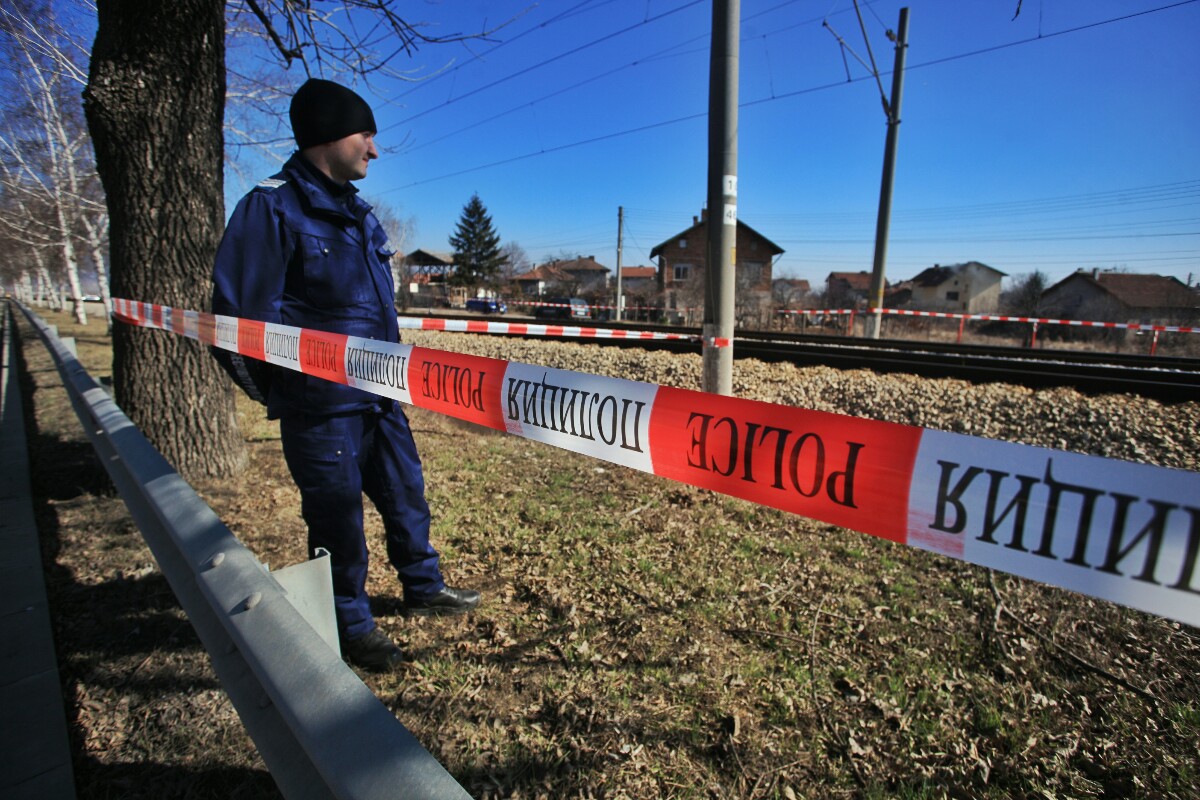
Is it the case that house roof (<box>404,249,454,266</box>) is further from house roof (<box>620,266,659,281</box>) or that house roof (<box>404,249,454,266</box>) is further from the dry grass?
the dry grass

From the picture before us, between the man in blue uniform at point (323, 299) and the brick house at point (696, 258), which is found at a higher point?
the brick house at point (696, 258)

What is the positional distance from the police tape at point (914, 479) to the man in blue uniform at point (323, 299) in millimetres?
950

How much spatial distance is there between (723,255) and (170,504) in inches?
171

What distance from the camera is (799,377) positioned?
22.4 ft

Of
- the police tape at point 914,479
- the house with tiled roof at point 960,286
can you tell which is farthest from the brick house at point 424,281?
the house with tiled roof at point 960,286

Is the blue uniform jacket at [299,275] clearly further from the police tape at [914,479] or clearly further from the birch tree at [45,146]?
the birch tree at [45,146]

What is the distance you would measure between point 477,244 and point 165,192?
6899cm

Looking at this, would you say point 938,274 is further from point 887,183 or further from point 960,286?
point 887,183

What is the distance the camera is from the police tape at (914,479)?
810 millimetres

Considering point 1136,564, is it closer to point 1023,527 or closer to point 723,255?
point 1023,527

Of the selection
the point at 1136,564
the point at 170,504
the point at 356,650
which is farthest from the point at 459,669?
the point at 1136,564

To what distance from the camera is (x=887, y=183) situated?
1343cm

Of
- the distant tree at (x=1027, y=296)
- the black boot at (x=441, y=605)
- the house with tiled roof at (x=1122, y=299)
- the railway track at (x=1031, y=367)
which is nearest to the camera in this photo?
the black boot at (x=441, y=605)

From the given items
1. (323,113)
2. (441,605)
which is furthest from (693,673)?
(323,113)
